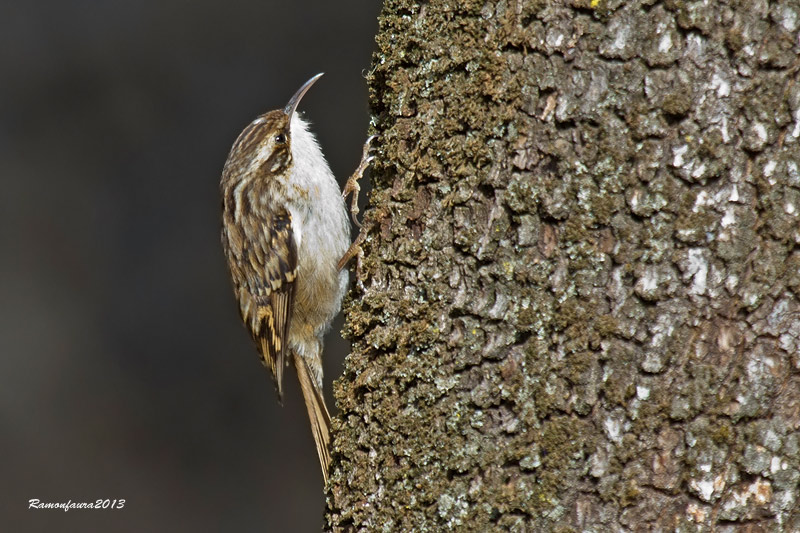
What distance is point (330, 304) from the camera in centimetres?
306

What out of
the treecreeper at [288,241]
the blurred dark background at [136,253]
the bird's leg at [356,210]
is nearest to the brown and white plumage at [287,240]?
the treecreeper at [288,241]

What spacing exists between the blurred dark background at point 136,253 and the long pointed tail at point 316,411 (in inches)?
64.0

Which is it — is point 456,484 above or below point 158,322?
above

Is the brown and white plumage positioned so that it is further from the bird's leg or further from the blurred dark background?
the blurred dark background

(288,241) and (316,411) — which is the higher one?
(288,241)

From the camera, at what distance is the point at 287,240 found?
3.01 m

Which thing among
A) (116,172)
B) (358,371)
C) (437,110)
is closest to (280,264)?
(358,371)

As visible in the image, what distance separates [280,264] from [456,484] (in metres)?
1.47

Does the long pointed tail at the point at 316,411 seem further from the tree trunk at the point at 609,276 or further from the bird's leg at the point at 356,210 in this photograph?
the tree trunk at the point at 609,276

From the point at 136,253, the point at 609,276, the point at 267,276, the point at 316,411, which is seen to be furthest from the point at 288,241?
the point at 136,253

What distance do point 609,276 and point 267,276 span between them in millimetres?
1705

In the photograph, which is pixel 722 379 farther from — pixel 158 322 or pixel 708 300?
pixel 158 322

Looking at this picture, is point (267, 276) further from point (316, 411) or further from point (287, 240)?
point (316, 411)

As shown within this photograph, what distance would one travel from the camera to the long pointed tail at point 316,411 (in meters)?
2.76
